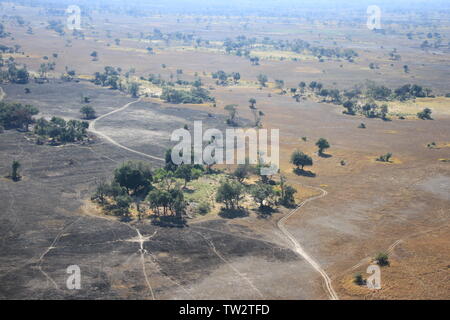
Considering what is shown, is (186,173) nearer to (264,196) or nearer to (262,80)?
(264,196)

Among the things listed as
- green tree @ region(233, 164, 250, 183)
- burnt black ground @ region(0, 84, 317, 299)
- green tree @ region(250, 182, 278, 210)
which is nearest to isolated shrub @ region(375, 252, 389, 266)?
burnt black ground @ region(0, 84, 317, 299)

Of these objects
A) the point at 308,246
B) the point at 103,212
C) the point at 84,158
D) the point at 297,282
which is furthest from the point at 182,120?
the point at 297,282

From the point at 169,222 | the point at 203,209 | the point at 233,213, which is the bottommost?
A: the point at 233,213

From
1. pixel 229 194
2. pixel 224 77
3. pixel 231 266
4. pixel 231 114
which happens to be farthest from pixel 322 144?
pixel 224 77

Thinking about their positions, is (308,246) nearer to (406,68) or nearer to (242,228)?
(242,228)

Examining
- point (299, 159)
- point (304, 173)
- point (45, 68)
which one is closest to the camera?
point (304, 173)

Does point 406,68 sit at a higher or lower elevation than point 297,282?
higher
